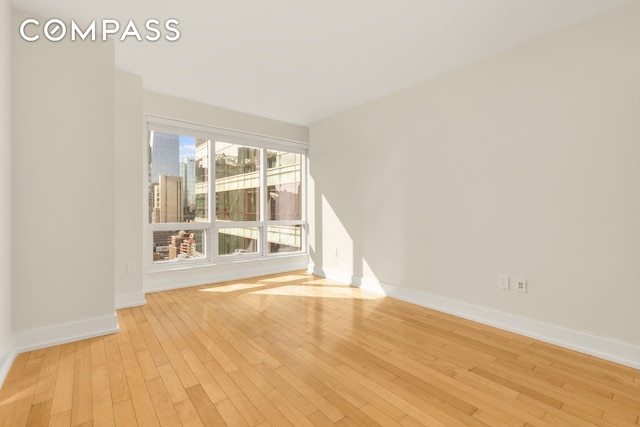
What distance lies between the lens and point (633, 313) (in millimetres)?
2195

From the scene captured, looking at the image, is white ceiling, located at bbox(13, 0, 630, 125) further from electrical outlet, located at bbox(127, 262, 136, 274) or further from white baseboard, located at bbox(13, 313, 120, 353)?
white baseboard, located at bbox(13, 313, 120, 353)

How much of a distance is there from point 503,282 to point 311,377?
2.05 m

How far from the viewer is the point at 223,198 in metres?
4.65

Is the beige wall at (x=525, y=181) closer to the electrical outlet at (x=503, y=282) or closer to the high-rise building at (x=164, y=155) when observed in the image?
the electrical outlet at (x=503, y=282)

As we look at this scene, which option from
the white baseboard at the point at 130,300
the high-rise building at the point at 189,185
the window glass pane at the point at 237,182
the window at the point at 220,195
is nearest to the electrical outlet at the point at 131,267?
the white baseboard at the point at 130,300

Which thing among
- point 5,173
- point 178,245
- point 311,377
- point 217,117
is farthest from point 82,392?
point 217,117

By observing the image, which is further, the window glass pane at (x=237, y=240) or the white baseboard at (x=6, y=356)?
the window glass pane at (x=237, y=240)

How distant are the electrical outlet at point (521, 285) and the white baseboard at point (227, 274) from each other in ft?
11.3

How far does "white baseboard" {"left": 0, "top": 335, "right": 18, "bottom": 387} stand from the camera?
196 cm

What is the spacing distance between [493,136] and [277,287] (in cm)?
317

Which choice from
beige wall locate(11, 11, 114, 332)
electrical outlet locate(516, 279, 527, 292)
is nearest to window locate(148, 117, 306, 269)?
beige wall locate(11, 11, 114, 332)

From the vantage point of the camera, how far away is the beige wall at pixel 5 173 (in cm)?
204

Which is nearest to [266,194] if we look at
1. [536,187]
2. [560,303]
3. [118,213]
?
[118,213]

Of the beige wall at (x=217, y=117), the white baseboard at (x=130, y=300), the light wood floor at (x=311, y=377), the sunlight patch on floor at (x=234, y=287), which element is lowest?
the light wood floor at (x=311, y=377)
